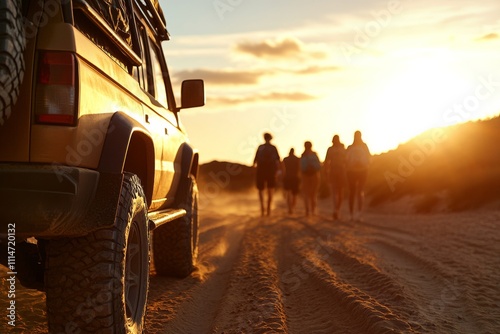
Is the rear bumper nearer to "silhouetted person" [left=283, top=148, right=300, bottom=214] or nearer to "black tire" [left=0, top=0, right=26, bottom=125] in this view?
"black tire" [left=0, top=0, right=26, bottom=125]

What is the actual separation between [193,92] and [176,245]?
1.49 metres

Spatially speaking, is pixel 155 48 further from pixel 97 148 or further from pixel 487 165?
pixel 487 165

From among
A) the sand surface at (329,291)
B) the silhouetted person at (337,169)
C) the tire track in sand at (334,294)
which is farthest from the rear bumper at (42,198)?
the silhouetted person at (337,169)

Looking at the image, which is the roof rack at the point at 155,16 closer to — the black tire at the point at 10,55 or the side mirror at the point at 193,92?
the side mirror at the point at 193,92

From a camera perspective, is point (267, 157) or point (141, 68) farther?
point (267, 157)

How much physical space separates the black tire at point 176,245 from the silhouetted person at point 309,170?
32.6 feet

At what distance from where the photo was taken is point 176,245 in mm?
5906

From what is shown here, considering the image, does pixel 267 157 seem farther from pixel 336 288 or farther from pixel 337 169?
Answer: pixel 336 288

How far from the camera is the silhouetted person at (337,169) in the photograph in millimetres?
14727

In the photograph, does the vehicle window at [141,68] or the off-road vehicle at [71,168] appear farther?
the vehicle window at [141,68]

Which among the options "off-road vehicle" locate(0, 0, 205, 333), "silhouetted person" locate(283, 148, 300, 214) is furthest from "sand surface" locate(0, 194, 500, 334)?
"silhouetted person" locate(283, 148, 300, 214)

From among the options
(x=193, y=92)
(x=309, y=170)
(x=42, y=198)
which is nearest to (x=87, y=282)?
(x=42, y=198)

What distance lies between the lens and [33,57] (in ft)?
8.50

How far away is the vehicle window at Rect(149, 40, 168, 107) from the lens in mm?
5345
